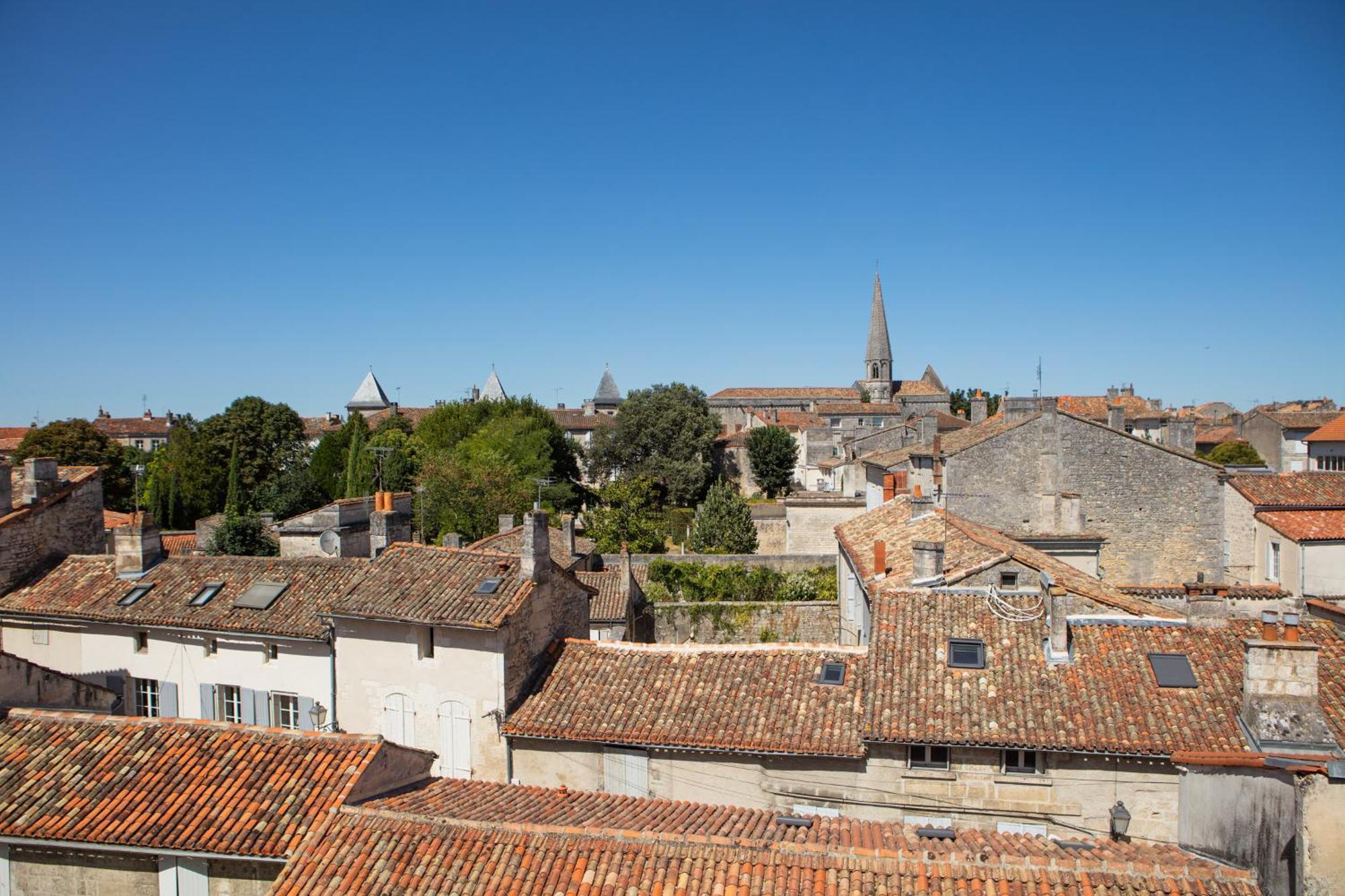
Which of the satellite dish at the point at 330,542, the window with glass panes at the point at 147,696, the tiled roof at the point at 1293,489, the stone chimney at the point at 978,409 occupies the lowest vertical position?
the window with glass panes at the point at 147,696

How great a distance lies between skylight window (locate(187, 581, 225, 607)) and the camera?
19.9 meters

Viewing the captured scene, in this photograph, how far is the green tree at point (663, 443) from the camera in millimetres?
62312

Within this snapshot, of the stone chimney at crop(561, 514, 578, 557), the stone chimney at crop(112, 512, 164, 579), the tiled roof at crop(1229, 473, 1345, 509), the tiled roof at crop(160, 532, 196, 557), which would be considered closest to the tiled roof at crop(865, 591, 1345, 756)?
the tiled roof at crop(1229, 473, 1345, 509)

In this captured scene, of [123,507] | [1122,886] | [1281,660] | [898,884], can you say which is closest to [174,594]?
[898,884]

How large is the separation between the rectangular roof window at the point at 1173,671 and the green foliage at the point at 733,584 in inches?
773

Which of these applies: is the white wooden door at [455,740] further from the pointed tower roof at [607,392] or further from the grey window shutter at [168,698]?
the pointed tower roof at [607,392]

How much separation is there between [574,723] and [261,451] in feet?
181

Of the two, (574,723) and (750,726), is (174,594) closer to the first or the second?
(574,723)

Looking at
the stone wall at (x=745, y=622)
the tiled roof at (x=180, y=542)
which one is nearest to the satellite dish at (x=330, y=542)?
the stone wall at (x=745, y=622)

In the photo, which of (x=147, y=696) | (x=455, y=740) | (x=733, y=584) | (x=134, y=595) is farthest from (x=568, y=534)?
(x=455, y=740)

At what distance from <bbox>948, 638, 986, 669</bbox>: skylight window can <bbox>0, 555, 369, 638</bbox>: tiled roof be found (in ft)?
38.4

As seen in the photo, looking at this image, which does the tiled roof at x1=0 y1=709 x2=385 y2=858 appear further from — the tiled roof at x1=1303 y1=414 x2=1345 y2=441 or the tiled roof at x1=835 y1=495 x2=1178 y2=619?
the tiled roof at x1=1303 y1=414 x2=1345 y2=441

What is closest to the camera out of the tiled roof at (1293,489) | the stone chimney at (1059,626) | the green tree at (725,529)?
the stone chimney at (1059,626)

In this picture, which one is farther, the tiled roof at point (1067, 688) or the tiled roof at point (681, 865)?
the tiled roof at point (1067, 688)
